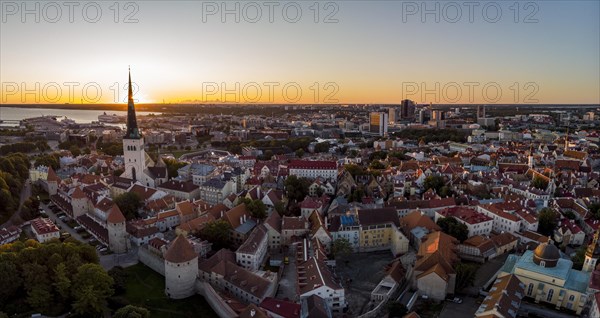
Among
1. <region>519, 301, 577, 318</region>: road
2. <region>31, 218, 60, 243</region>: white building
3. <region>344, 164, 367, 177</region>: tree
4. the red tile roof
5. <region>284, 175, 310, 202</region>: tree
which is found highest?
the red tile roof

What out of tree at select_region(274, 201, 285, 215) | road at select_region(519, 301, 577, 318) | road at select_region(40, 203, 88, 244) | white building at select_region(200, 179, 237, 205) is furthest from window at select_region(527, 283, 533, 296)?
road at select_region(40, 203, 88, 244)

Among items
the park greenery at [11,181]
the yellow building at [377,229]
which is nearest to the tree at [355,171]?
the yellow building at [377,229]

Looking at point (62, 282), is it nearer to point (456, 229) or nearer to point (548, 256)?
point (456, 229)

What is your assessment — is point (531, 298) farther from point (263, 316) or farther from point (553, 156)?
point (553, 156)

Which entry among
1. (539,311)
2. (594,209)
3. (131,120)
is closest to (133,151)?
(131,120)

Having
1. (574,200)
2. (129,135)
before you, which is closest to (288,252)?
(129,135)

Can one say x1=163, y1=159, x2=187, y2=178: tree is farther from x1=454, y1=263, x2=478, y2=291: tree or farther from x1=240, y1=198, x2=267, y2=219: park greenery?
x1=454, y1=263, x2=478, y2=291: tree

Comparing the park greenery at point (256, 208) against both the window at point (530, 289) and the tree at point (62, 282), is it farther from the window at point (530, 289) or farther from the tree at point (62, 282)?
the window at point (530, 289)
